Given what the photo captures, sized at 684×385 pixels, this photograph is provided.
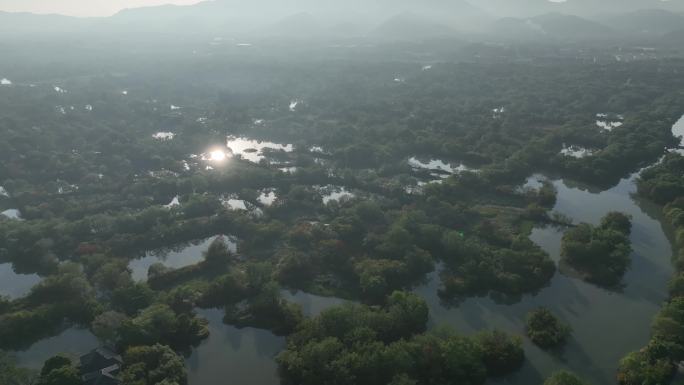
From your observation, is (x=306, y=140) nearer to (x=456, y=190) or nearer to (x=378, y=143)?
(x=378, y=143)

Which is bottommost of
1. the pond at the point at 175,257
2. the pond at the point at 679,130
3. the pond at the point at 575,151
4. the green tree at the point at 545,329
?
the pond at the point at 679,130

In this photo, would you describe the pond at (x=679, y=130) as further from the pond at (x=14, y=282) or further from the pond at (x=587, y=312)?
the pond at (x=14, y=282)

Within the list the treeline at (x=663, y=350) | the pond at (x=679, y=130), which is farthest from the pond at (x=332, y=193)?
the pond at (x=679, y=130)

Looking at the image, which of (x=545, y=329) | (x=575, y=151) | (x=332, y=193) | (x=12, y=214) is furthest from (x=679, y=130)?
(x=12, y=214)

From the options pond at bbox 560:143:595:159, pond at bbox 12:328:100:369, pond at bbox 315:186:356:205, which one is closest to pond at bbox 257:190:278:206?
pond at bbox 315:186:356:205

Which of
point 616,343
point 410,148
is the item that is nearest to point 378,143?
point 410,148

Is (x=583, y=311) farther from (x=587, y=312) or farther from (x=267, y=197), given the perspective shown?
(x=267, y=197)
